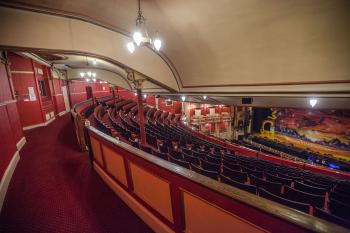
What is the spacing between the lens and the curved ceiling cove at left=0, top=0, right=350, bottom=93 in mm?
3426

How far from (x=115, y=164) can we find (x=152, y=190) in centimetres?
108

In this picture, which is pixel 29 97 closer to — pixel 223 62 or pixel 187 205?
pixel 223 62

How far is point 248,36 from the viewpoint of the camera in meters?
4.25

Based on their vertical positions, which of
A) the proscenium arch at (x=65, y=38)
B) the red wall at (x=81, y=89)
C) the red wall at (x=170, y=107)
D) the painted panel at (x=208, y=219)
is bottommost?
the red wall at (x=170, y=107)

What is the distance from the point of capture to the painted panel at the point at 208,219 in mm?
1258

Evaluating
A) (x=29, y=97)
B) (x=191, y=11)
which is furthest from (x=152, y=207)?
(x=29, y=97)

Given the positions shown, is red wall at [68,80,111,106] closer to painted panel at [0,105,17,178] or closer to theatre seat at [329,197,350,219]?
painted panel at [0,105,17,178]

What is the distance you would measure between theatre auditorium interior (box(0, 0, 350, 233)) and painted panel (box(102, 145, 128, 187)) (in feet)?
0.12

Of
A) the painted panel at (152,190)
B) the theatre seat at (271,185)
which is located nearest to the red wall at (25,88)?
the painted panel at (152,190)

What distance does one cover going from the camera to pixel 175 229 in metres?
1.89

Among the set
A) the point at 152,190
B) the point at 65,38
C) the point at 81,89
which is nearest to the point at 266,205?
the point at 152,190

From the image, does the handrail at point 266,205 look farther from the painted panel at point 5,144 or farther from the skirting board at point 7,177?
the painted panel at point 5,144

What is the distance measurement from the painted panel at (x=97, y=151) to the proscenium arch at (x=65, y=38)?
291cm

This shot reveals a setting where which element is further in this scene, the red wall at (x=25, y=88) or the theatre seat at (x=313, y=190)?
the red wall at (x=25, y=88)
